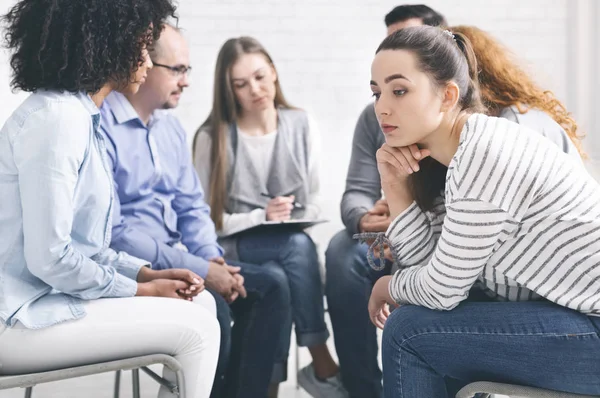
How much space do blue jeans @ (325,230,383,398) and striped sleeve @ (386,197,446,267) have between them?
0.70 meters

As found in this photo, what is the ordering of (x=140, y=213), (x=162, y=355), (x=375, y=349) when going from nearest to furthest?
(x=162, y=355) → (x=140, y=213) → (x=375, y=349)

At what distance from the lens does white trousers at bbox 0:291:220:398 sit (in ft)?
4.47

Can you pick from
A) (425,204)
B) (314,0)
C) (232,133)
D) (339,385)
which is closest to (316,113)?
(314,0)

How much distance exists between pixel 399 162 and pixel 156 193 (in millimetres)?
893

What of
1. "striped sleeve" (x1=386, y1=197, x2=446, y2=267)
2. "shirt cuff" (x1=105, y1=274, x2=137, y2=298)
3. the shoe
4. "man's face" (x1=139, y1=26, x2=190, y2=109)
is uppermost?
"man's face" (x1=139, y1=26, x2=190, y2=109)

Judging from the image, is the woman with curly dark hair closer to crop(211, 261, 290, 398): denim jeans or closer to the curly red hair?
crop(211, 261, 290, 398): denim jeans

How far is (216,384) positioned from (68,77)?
3.16 feet

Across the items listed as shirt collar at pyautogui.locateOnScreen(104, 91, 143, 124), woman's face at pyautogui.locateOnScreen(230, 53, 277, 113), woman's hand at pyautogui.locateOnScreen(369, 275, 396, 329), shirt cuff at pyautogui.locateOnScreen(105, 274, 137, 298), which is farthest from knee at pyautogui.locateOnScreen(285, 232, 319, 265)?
shirt cuff at pyautogui.locateOnScreen(105, 274, 137, 298)

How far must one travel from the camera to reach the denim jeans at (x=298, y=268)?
91.0 inches

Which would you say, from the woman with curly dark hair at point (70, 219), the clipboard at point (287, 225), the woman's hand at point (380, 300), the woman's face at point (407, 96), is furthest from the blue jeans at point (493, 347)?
the clipboard at point (287, 225)

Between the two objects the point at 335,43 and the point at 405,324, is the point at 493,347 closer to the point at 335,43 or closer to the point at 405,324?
the point at 405,324

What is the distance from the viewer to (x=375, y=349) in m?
2.20

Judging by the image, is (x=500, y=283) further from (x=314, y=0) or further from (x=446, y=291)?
(x=314, y=0)

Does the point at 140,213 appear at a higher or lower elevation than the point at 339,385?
higher
